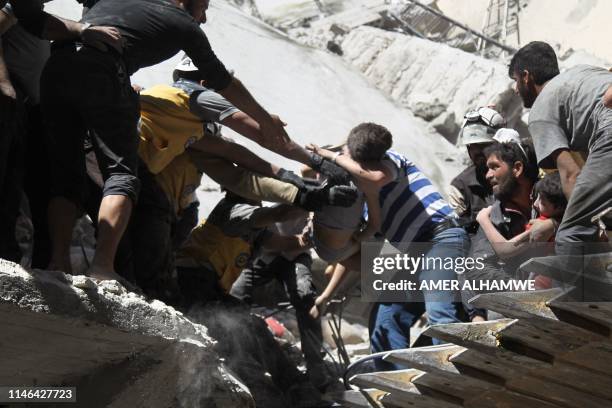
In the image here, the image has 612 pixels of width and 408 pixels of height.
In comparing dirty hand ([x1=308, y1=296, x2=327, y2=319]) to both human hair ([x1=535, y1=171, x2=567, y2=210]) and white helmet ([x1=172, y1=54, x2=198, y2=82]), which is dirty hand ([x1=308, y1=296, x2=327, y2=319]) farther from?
human hair ([x1=535, y1=171, x2=567, y2=210])

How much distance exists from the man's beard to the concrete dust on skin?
200cm

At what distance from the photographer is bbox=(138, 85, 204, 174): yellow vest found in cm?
575

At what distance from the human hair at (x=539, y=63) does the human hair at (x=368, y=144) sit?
1.01 m

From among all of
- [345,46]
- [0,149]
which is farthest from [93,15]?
[345,46]

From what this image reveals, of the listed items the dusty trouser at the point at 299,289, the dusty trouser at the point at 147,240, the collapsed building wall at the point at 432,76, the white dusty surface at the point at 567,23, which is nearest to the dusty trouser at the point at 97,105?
the dusty trouser at the point at 147,240

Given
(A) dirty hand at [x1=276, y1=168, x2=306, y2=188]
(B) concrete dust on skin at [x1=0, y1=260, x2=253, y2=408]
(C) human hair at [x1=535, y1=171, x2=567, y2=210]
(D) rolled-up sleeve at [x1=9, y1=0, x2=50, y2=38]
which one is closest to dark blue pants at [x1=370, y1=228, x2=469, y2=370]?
(C) human hair at [x1=535, y1=171, x2=567, y2=210]

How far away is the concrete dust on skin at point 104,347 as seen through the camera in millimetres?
4047

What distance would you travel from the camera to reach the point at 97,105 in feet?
16.3

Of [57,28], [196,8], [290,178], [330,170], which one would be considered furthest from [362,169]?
[57,28]

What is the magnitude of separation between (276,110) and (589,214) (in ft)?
27.1

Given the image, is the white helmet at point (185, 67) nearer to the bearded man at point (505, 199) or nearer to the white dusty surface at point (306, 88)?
the bearded man at point (505, 199)

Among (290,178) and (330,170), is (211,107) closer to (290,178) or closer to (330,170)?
(290,178)

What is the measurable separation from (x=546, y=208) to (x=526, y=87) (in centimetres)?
63

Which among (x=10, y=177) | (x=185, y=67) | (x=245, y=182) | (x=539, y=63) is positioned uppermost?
(x=539, y=63)
